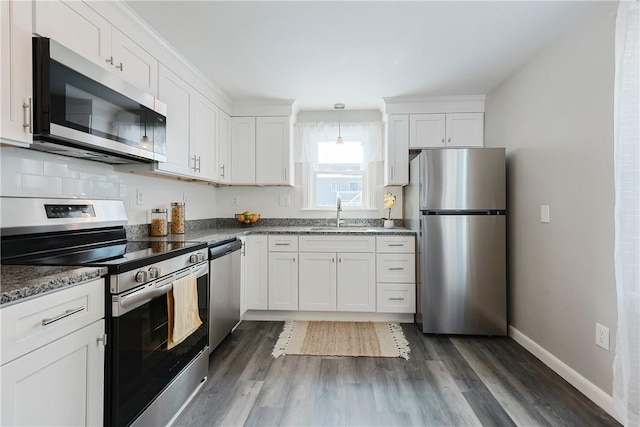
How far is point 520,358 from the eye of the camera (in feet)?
7.89

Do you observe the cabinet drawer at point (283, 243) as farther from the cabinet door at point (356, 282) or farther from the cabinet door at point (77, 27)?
the cabinet door at point (77, 27)

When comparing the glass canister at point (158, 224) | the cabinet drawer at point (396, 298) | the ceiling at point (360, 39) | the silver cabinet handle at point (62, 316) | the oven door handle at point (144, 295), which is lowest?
the cabinet drawer at point (396, 298)

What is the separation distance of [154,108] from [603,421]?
3195 mm

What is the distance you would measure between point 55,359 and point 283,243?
2.23m

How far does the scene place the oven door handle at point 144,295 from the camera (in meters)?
1.31

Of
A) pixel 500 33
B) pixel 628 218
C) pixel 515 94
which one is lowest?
pixel 628 218

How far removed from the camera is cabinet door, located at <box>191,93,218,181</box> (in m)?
2.78

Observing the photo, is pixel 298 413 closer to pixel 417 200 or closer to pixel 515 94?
pixel 417 200

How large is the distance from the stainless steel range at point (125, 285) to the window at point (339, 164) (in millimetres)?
2177

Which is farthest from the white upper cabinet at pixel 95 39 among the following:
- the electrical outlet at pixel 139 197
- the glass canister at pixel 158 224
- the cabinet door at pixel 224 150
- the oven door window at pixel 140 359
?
the oven door window at pixel 140 359

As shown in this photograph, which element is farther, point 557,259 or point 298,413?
point 557,259

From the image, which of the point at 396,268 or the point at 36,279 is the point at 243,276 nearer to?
the point at 396,268

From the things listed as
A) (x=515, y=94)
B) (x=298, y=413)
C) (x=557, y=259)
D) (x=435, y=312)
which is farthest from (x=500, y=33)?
(x=298, y=413)

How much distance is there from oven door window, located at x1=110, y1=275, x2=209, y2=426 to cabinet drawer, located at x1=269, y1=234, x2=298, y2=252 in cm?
149
